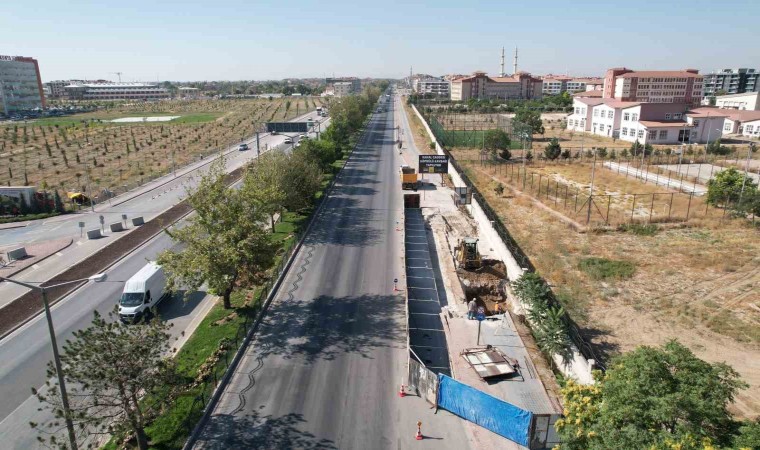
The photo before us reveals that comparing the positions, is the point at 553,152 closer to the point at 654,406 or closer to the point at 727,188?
the point at 727,188

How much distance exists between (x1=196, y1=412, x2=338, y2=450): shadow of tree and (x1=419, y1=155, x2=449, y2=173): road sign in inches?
1606

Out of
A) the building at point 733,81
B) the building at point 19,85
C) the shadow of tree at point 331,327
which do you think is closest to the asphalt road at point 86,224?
the shadow of tree at point 331,327

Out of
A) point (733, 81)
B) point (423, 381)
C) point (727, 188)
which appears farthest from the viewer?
point (733, 81)

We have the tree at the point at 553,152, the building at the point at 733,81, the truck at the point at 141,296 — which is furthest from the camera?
the building at the point at 733,81

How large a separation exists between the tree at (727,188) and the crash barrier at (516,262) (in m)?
19.5

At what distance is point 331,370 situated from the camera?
2091 centimetres

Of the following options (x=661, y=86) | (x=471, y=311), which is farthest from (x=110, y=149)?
(x=661, y=86)

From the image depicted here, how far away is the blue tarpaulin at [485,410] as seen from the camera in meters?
16.7

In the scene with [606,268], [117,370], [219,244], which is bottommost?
[606,268]

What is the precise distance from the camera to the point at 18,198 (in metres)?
46.3

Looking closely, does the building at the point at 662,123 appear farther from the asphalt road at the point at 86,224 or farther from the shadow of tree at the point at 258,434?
the shadow of tree at the point at 258,434

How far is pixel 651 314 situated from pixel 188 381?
2399 cm

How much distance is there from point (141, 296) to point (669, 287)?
3120 cm

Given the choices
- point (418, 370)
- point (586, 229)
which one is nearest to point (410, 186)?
point (586, 229)
